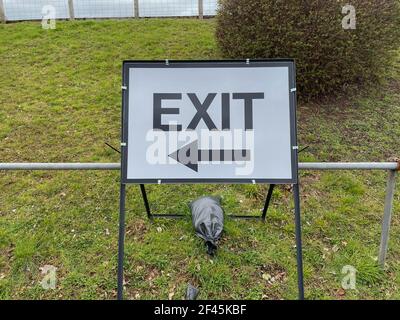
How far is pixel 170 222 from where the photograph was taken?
3.24 m

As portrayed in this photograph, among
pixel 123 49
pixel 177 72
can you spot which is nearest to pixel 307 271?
pixel 177 72

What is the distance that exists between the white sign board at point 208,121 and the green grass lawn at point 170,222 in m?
0.92

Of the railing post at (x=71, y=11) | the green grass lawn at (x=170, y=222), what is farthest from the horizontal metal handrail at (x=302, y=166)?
the railing post at (x=71, y=11)

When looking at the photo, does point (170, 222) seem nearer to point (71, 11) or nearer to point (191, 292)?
point (191, 292)

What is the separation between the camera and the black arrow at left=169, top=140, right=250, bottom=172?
221cm

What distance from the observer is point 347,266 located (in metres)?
2.79

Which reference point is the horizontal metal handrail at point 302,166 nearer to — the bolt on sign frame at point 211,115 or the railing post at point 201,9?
the bolt on sign frame at point 211,115

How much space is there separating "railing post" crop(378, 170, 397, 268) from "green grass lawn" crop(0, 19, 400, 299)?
9 centimetres

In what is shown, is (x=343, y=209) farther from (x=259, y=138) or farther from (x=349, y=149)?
(x=259, y=138)

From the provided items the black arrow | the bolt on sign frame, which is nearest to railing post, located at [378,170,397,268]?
the bolt on sign frame

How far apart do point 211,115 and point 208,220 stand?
1043mm

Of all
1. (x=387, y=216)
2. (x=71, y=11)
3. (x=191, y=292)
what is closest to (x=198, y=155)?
(x=191, y=292)

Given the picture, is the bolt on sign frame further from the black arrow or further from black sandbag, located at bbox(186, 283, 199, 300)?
black sandbag, located at bbox(186, 283, 199, 300)

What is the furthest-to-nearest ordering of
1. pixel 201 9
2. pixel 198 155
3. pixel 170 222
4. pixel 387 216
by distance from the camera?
pixel 201 9 → pixel 170 222 → pixel 387 216 → pixel 198 155
